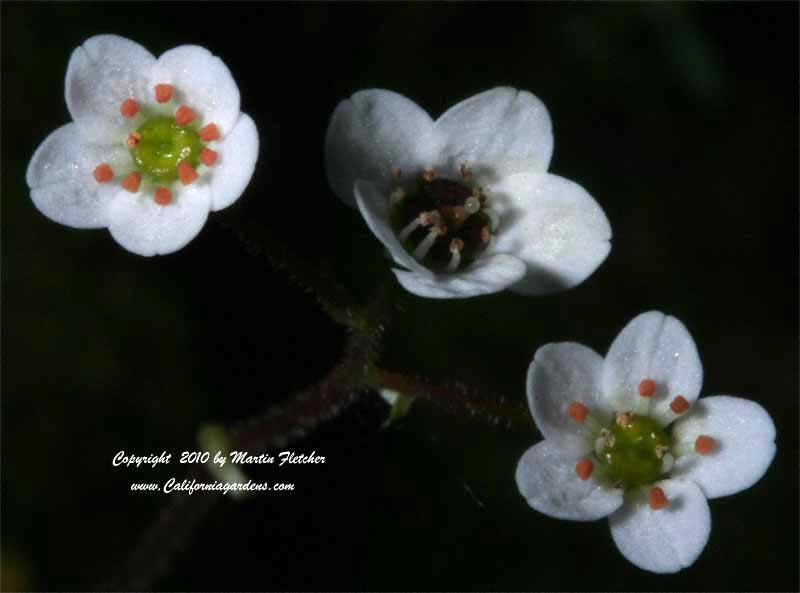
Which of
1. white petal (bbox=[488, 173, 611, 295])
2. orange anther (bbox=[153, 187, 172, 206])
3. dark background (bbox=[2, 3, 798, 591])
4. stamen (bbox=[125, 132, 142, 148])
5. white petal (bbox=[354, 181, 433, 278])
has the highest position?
stamen (bbox=[125, 132, 142, 148])

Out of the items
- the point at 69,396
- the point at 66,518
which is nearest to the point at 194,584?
the point at 66,518

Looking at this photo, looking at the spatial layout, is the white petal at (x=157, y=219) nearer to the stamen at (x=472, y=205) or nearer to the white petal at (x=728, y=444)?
the stamen at (x=472, y=205)

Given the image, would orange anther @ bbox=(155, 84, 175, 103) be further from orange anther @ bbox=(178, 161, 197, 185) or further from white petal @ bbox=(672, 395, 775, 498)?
white petal @ bbox=(672, 395, 775, 498)

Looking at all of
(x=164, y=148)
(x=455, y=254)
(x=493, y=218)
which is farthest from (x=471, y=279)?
(x=164, y=148)

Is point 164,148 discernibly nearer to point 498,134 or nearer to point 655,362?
point 498,134

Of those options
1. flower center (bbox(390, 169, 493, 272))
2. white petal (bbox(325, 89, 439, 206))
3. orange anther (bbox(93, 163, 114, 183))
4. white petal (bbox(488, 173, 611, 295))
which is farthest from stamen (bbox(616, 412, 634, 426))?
orange anther (bbox(93, 163, 114, 183))

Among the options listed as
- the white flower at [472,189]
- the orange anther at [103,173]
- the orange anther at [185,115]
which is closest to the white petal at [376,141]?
the white flower at [472,189]
